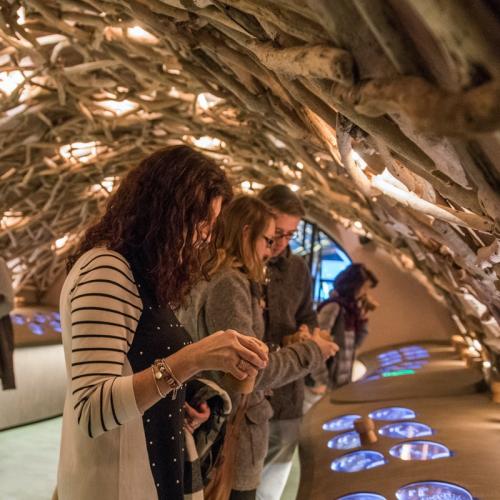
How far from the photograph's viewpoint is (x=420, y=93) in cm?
65

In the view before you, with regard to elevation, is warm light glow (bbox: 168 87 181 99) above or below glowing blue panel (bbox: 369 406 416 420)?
above

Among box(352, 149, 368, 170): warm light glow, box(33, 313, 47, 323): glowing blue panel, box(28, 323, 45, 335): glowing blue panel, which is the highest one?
box(352, 149, 368, 170): warm light glow

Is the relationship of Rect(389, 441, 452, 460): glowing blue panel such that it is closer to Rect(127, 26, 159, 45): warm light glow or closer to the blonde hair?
the blonde hair

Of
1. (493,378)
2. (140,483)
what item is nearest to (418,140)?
(140,483)

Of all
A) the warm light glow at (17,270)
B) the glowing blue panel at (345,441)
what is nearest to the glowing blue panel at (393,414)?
the glowing blue panel at (345,441)

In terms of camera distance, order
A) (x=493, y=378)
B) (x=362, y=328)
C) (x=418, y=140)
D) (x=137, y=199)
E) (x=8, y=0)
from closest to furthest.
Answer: (x=418, y=140) < (x=137, y=199) < (x=493, y=378) < (x=8, y=0) < (x=362, y=328)

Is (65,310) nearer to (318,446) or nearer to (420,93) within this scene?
(420,93)

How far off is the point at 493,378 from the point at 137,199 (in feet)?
6.36

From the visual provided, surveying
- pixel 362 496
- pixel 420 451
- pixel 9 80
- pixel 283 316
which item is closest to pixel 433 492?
pixel 362 496

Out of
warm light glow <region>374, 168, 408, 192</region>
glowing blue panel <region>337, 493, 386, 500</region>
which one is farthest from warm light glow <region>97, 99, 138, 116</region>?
glowing blue panel <region>337, 493, 386, 500</region>

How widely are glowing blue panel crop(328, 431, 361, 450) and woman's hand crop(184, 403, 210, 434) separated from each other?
1.81ft

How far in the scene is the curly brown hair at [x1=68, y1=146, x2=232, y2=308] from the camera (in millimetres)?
1218

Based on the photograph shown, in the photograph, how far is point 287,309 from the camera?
234cm

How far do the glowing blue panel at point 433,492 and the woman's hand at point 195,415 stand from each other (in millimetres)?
514
